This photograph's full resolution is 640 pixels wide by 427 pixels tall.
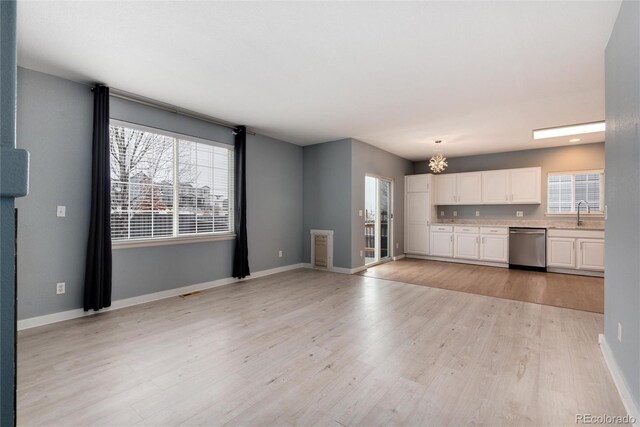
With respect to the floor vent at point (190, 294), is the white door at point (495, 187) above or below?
above

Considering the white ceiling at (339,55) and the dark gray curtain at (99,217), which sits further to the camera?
the dark gray curtain at (99,217)

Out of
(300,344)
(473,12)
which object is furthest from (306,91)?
(300,344)

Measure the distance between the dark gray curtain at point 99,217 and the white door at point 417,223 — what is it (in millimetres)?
6496

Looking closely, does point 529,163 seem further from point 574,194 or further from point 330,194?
point 330,194

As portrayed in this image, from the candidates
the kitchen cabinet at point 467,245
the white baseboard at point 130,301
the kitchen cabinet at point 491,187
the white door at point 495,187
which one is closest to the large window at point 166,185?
the white baseboard at point 130,301

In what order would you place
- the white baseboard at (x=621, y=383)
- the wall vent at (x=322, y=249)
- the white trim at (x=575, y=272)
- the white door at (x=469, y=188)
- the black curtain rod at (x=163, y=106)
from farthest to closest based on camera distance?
1. the white door at (x=469, y=188)
2. the wall vent at (x=322, y=249)
3. the white trim at (x=575, y=272)
4. the black curtain rod at (x=163, y=106)
5. the white baseboard at (x=621, y=383)

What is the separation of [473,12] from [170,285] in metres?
4.57

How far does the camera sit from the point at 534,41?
256cm

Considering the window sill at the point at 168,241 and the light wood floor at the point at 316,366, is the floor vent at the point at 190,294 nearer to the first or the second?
the light wood floor at the point at 316,366

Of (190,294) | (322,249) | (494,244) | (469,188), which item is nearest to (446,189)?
(469,188)

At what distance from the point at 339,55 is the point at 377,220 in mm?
4547

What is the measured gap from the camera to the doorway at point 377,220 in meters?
6.75

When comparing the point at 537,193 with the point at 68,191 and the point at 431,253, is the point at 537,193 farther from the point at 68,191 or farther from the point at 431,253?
the point at 68,191

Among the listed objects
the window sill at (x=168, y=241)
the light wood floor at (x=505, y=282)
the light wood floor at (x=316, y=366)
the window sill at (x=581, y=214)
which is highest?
the window sill at (x=581, y=214)
